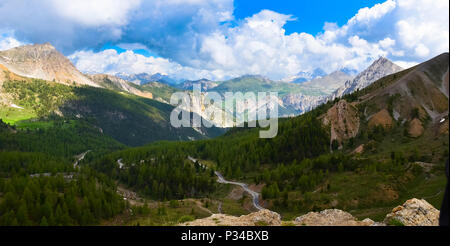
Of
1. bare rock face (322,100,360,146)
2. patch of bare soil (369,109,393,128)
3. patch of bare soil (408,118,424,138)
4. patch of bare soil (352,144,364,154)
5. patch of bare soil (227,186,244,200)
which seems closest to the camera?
patch of bare soil (227,186,244,200)

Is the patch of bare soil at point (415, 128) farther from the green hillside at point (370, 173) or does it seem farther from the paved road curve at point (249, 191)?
the paved road curve at point (249, 191)

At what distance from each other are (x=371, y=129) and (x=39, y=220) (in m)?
189

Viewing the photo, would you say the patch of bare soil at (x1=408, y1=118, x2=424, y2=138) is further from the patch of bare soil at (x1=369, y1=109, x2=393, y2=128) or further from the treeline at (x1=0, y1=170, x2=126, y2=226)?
the treeline at (x1=0, y1=170, x2=126, y2=226)

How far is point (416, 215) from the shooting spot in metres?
35.9

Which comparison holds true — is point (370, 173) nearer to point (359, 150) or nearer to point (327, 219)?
point (359, 150)

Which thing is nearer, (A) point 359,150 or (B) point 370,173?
(B) point 370,173

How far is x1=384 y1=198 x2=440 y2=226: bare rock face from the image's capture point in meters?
35.2

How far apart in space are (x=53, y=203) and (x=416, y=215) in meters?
111

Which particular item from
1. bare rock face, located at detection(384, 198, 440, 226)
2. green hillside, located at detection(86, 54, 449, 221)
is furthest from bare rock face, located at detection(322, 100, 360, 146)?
bare rock face, located at detection(384, 198, 440, 226)

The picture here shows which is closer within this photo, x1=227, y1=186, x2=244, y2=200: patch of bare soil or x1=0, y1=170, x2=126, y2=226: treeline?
x1=0, y1=170, x2=126, y2=226: treeline

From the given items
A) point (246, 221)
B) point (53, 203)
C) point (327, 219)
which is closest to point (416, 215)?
point (327, 219)

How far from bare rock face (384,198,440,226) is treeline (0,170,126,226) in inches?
3742

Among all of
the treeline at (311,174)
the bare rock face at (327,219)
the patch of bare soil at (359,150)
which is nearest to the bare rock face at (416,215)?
the bare rock face at (327,219)
